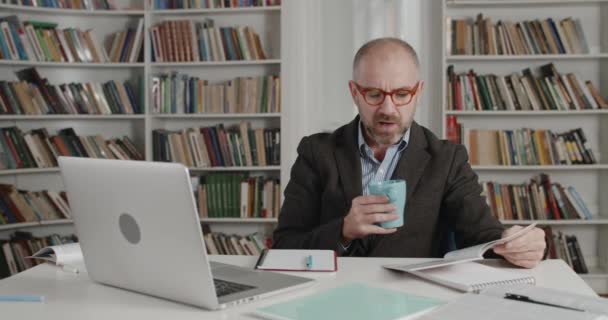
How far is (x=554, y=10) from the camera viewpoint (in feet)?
14.4

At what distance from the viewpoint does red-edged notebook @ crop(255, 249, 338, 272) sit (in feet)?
5.37

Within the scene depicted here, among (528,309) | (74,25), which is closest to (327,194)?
(528,309)

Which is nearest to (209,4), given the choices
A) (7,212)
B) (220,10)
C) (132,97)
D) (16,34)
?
(220,10)

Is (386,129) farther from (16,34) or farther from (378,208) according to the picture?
(16,34)

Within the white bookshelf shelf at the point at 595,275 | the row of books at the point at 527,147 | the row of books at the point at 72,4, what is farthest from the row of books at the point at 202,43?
the white bookshelf shelf at the point at 595,275

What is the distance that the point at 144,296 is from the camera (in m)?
1.41

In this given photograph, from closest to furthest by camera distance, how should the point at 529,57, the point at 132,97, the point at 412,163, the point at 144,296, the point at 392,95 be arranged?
the point at 144,296, the point at 392,95, the point at 412,163, the point at 529,57, the point at 132,97

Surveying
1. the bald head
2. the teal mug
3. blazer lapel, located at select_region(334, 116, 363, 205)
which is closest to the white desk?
the teal mug

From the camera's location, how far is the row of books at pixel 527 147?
4.27 metres

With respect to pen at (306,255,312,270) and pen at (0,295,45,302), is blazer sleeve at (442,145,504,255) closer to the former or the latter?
pen at (306,255,312,270)

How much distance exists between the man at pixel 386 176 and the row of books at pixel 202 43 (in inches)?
94.1

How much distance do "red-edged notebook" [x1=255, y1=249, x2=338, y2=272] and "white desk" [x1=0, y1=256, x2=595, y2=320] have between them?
3 centimetres

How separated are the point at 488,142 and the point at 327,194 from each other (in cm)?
249

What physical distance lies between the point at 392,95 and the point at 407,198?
0.97 ft
